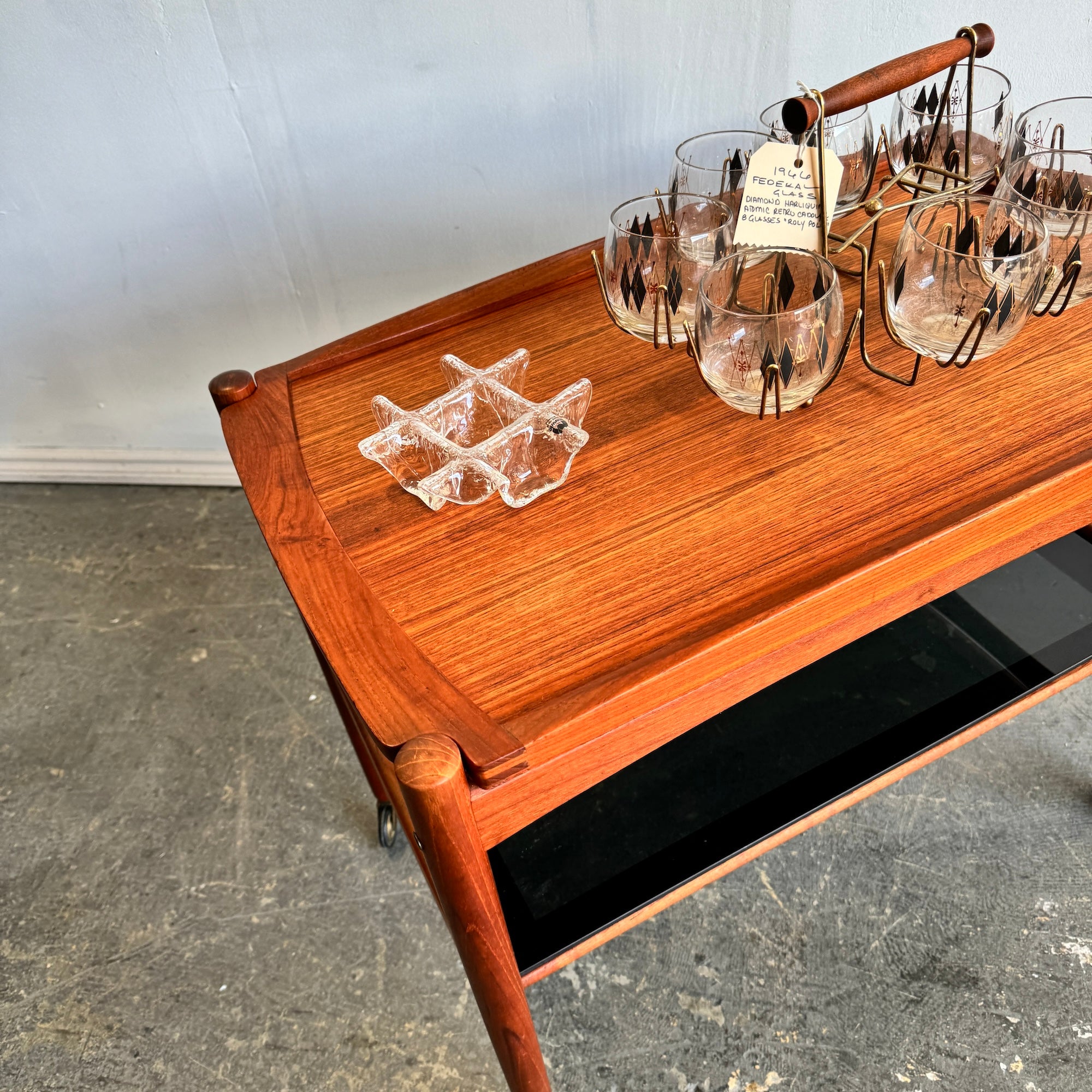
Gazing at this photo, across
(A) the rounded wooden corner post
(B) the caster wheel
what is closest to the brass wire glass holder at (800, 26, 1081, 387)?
(A) the rounded wooden corner post

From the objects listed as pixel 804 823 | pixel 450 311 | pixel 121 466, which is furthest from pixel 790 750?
pixel 121 466

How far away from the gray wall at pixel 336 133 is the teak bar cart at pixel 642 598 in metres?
0.43

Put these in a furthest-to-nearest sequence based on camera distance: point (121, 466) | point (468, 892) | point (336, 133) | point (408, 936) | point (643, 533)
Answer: point (121, 466), point (336, 133), point (408, 936), point (643, 533), point (468, 892)

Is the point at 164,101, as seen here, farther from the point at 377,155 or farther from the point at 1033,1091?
the point at 1033,1091

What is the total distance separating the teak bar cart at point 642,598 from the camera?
25.8 inches

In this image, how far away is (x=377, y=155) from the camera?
1.40 metres

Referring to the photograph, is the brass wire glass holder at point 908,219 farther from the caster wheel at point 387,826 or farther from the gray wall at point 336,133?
Result: the caster wheel at point 387,826

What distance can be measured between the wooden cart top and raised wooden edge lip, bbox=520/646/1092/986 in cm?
24

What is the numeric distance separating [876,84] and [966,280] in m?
0.19

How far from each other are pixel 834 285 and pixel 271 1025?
973 mm

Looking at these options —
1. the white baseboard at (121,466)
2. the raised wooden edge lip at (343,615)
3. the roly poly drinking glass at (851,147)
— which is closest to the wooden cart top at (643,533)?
the raised wooden edge lip at (343,615)

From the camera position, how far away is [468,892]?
2.15 feet

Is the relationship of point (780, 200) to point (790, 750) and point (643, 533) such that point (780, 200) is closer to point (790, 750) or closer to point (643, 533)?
point (643, 533)

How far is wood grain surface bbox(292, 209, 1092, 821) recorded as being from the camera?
26.1 inches
